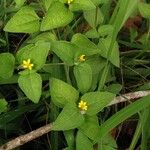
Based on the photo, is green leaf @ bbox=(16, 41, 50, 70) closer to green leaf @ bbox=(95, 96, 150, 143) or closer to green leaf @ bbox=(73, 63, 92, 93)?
green leaf @ bbox=(73, 63, 92, 93)

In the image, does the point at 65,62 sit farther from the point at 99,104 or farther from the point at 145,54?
the point at 145,54

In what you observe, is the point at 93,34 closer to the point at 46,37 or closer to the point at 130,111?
the point at 46,37

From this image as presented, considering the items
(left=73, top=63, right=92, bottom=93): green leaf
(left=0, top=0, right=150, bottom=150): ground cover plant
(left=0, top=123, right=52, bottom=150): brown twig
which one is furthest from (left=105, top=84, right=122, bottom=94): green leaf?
(left=0, top=123, right=52, bottom=150): brown twig

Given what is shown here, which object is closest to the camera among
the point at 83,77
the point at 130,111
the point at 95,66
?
the point at 130,111

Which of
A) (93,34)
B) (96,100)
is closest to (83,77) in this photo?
(96,100)

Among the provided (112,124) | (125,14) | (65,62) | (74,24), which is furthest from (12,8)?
(112,124)

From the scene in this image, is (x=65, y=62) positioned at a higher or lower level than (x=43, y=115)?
higher
